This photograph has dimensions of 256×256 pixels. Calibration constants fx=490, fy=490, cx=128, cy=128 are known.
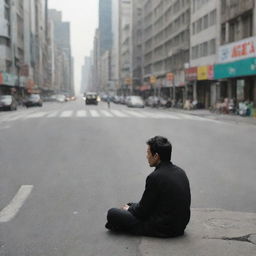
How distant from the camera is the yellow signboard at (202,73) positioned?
5041 cm

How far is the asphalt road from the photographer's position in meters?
5.35

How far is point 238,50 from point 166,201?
122ft

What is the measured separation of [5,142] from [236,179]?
28.7 feet

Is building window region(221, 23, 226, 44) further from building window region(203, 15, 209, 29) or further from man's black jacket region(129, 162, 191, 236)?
man's black jacket region(129, 162, 191, 236)

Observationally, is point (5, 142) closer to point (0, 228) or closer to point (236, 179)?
point (236, 179)

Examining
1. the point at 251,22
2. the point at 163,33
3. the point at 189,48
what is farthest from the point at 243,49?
the point at 163,33

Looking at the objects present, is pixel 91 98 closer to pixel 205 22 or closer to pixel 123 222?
pixel 205 22

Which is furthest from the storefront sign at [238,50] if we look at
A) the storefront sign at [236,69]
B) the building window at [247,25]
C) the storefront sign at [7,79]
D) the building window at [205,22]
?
the storefront sign at [7,79]

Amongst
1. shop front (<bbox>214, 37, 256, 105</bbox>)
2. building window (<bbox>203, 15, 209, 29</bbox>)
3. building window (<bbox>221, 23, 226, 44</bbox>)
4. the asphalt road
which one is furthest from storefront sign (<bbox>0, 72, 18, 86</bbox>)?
the asphalt road

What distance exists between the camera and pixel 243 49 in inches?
1556

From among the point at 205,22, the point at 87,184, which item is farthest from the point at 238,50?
the point at 87,184

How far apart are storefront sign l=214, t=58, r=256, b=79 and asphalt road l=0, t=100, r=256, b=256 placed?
21189 mm

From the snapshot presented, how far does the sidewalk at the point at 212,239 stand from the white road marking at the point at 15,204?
6.61 feet

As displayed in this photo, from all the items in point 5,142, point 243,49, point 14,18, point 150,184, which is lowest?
point 5,142
